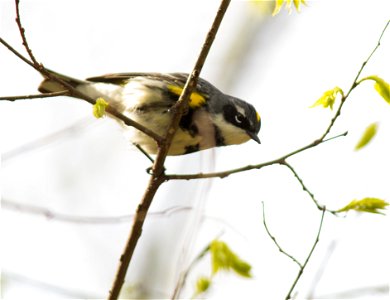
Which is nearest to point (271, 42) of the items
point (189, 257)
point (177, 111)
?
point (177, 111)

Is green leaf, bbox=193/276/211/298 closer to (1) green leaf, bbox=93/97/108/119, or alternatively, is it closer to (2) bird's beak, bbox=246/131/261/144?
(1) green leaf, bbox=93/97/108/119

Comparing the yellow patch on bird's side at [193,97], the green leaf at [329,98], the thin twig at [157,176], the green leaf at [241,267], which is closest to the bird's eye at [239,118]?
the yellow patch on bird's side at [193,97]

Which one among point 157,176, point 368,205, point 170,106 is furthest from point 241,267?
point 170,106

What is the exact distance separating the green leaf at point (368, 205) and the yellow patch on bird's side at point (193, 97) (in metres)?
2.06

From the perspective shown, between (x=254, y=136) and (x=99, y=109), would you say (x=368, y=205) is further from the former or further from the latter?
(x=254, y=136)

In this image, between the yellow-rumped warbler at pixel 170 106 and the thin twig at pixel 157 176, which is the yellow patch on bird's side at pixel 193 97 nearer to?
the yellow-rumped warbler at pixel 170 106

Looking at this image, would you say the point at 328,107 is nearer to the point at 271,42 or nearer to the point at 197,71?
the point at 197,71

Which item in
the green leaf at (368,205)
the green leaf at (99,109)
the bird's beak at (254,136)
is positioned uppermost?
the bird's beak at (254,136)

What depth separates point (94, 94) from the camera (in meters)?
6.02

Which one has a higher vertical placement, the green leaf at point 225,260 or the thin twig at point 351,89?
the thin twig at point 351,89

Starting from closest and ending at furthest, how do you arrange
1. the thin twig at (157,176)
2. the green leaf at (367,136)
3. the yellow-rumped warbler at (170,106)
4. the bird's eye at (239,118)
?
1. the thin twig at (157,176)
2. the green leaf at (367,136)
3. the yellow-rumped warbler at (170,106)
4. the bird's eye at (239,118)

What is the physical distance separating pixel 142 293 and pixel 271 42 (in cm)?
486

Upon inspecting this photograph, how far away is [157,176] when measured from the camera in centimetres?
439

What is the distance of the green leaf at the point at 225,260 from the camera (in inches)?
148
